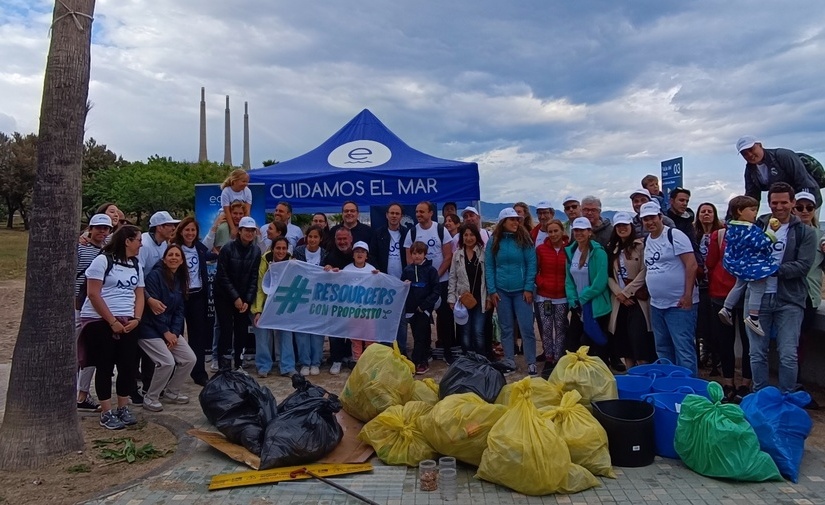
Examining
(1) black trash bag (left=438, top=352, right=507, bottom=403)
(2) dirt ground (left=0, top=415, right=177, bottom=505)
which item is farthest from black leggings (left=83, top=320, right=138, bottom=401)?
(1) black trash bag (left=438, top=352, right=507, bottom=403)

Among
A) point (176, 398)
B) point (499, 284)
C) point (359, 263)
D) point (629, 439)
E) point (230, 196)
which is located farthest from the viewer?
point (230, 196)

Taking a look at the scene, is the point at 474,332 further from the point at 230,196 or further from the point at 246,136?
the point at 246,136

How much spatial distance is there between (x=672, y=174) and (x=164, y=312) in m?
8.12

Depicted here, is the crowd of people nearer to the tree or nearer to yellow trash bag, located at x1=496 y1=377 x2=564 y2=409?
the tree

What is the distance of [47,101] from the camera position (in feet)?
14.8

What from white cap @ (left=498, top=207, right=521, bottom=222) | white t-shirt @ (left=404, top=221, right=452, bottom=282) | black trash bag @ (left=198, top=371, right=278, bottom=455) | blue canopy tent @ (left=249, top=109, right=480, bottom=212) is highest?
blue canopy tent @ (left=249, top=109, right=480, bottom=212)

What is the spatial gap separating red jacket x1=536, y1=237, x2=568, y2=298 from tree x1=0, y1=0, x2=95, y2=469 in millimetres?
4571

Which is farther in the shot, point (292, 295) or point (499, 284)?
point (292, 295)

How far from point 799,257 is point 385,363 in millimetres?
3446

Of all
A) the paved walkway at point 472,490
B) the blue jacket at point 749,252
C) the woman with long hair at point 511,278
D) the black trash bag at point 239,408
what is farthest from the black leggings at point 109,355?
the blue jacket at point 749,252

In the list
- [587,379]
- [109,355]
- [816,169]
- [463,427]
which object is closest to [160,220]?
[109,355]

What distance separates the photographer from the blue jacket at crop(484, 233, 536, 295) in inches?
274

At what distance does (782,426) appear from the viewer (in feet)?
14.0

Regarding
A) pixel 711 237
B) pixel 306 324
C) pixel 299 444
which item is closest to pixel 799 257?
pixel 711 237
